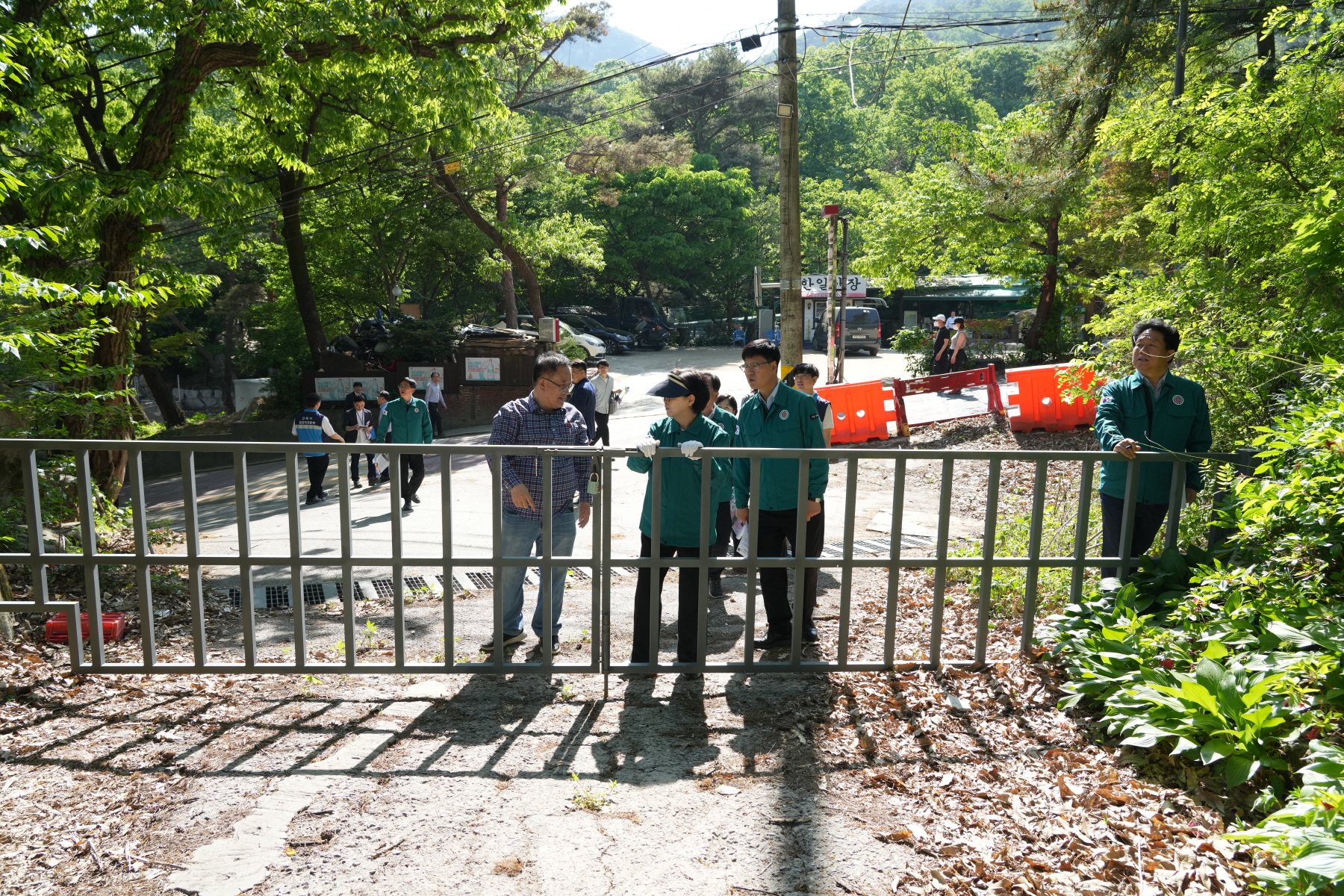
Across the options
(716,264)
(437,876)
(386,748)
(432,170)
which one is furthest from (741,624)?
(716,264)

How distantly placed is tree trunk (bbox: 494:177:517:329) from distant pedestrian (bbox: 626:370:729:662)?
73.2 ft

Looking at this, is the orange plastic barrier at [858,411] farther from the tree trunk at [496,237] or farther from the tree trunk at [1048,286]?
the tree trunk at [496,237]

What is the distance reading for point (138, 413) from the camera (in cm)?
1034

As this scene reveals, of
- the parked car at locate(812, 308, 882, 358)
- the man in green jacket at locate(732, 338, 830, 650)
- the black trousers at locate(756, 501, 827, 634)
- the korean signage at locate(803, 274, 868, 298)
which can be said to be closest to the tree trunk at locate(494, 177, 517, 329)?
the korean signage at locate(803, 274, 868, 298)

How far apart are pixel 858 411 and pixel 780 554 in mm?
10130

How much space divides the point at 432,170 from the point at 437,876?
24.1 m

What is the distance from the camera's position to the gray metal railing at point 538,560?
4656mm

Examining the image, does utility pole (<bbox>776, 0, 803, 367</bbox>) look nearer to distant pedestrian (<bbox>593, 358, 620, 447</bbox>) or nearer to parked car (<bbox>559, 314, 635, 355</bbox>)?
distant pedestrian (<bbox>593, 358, 620, 447</bbox>)

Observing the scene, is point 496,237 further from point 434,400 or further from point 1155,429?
point 1155,429

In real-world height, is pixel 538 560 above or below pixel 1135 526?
below

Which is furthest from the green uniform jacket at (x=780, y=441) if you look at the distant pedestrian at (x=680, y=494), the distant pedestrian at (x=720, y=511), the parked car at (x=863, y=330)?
the parked car at (x=863, y=330)

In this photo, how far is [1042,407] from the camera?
14156 millimetres

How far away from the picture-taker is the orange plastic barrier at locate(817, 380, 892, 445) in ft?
50.0

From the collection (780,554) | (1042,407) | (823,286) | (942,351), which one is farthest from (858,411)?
(780,554)
